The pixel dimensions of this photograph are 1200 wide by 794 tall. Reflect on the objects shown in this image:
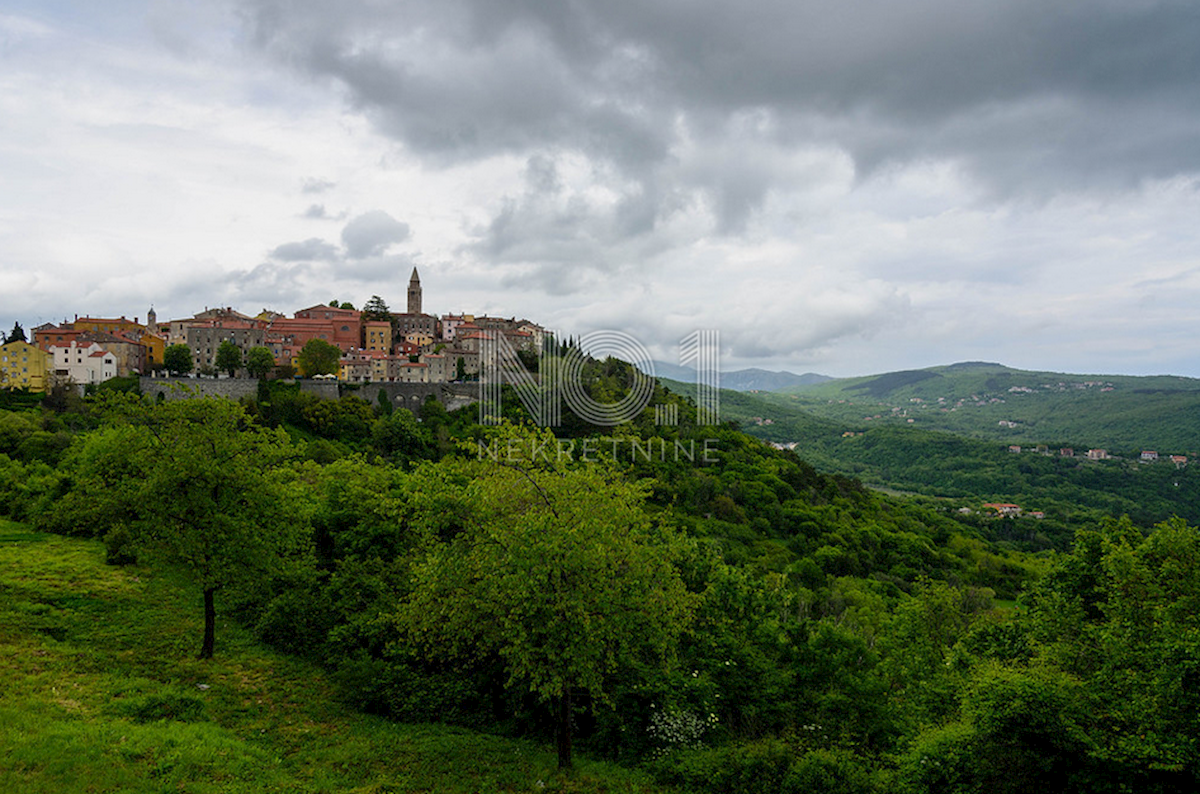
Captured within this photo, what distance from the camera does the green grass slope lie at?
10.6m

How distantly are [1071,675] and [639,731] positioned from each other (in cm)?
1037

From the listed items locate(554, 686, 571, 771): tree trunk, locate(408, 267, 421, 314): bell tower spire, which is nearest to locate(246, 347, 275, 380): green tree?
locate(408, 267, 421, 314): bell tower spire

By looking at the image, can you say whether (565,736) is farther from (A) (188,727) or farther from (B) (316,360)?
(B) (316,360)

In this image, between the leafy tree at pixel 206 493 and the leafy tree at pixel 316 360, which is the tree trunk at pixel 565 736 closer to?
the leafy tree at pixel 206 493

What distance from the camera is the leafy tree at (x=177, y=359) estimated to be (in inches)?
2864

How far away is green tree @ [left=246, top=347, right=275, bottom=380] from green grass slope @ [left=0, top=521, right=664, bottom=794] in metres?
57.7

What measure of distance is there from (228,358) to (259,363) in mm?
4809

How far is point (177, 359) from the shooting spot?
2864 inches

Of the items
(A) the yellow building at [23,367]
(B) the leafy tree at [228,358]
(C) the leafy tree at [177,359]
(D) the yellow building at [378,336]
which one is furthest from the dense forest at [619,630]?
(D) the yellow building at [378,336]

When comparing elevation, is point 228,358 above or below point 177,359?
above

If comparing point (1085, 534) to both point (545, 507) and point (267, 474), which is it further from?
point (267, 474)

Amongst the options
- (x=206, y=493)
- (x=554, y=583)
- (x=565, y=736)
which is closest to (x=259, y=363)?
(x=206, y=493)

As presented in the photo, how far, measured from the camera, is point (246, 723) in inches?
538

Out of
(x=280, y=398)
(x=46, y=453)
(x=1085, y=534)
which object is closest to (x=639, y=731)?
(x=1085, y=534)
